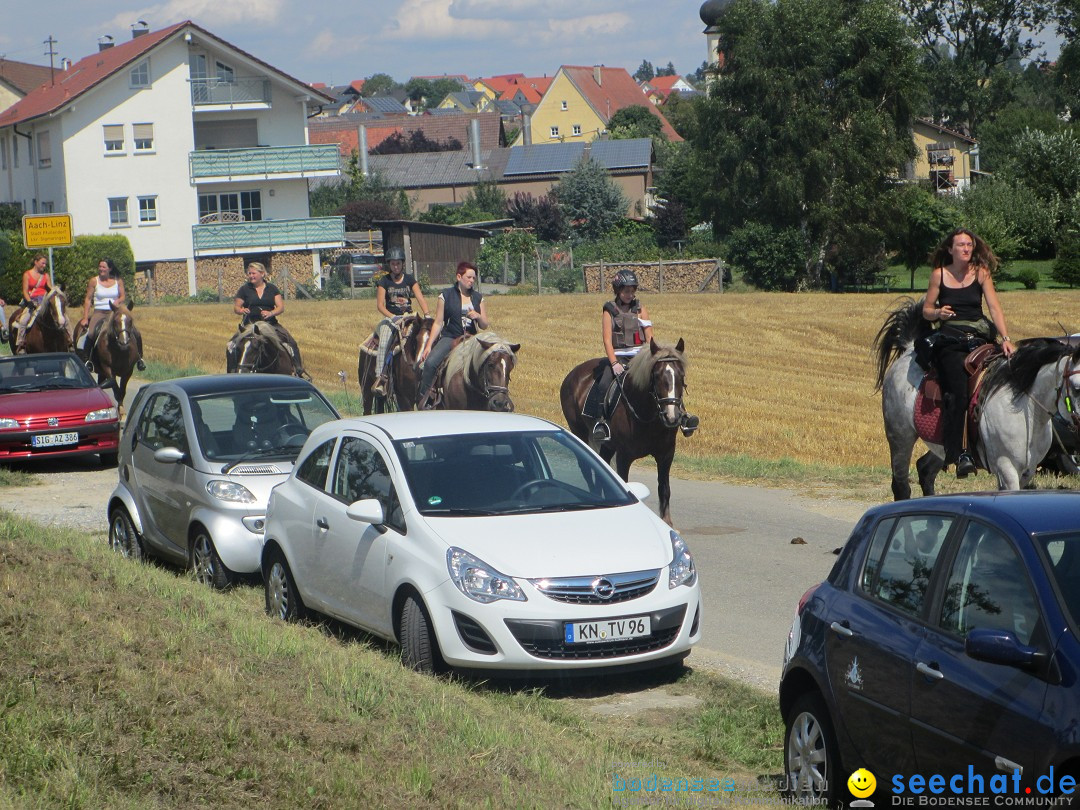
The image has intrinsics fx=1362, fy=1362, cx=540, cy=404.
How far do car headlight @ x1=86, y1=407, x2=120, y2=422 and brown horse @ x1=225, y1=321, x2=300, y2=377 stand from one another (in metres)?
1.76

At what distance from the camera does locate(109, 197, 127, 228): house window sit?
65.6m

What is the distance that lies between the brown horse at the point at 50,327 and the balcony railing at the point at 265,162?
41300mm

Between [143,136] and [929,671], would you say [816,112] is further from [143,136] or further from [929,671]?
[929,671]

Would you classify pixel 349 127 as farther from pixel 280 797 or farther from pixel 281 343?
pixel 280 797

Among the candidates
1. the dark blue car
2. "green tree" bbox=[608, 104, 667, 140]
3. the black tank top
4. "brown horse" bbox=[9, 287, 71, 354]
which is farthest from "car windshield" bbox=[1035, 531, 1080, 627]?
"green tree" bbox=[608, 104, 667, 140]

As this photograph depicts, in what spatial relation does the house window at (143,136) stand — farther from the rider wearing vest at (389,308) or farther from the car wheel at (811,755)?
the car wheel at (811,755)

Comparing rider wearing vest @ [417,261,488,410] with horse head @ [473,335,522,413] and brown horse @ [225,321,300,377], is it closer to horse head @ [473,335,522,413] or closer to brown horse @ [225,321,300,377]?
horse head @ [473,335,522,413]

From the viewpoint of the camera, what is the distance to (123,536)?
1329 cm

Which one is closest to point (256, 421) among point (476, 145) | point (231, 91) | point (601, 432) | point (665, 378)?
point (601, 432)

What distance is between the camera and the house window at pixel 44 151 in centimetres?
6575

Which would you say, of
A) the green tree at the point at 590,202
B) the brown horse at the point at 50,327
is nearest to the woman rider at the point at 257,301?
the brown horse at the point at 50,327

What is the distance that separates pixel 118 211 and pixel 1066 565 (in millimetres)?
65521

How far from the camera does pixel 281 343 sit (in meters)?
20.2

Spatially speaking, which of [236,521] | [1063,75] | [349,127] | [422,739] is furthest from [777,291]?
[349,127]
